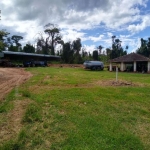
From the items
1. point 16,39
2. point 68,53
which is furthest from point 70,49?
point 16,39

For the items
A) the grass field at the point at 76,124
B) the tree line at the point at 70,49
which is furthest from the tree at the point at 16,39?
the grass field at the point at 76,124

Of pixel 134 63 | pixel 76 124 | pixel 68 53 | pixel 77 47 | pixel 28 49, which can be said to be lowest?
pixel 76 124

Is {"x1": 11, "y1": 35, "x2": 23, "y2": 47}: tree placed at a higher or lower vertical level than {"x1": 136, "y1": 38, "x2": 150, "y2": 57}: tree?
higher

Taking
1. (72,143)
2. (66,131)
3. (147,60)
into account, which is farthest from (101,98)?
(147,60)

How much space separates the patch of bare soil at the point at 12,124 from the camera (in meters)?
4.38

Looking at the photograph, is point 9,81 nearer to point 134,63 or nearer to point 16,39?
point 134,63

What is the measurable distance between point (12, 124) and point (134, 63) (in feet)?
96.5

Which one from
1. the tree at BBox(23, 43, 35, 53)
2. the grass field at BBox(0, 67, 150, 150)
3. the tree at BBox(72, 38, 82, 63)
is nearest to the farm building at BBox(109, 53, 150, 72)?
the tree at BBox(72, 38, 82, 63)

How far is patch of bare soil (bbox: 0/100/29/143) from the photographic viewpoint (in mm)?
4383

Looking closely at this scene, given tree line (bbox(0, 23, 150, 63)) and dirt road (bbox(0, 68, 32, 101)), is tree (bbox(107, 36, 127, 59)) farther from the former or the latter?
dirt road (bbox(0, 68, 32, 101))

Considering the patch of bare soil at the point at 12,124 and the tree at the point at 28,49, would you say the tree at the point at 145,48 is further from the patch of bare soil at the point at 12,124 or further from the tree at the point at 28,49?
the patch of bare soil at the point at 12,124

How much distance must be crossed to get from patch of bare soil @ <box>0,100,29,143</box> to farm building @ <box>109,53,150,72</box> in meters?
27.2

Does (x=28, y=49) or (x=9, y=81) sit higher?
(x=28, y=49)

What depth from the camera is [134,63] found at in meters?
31.8
